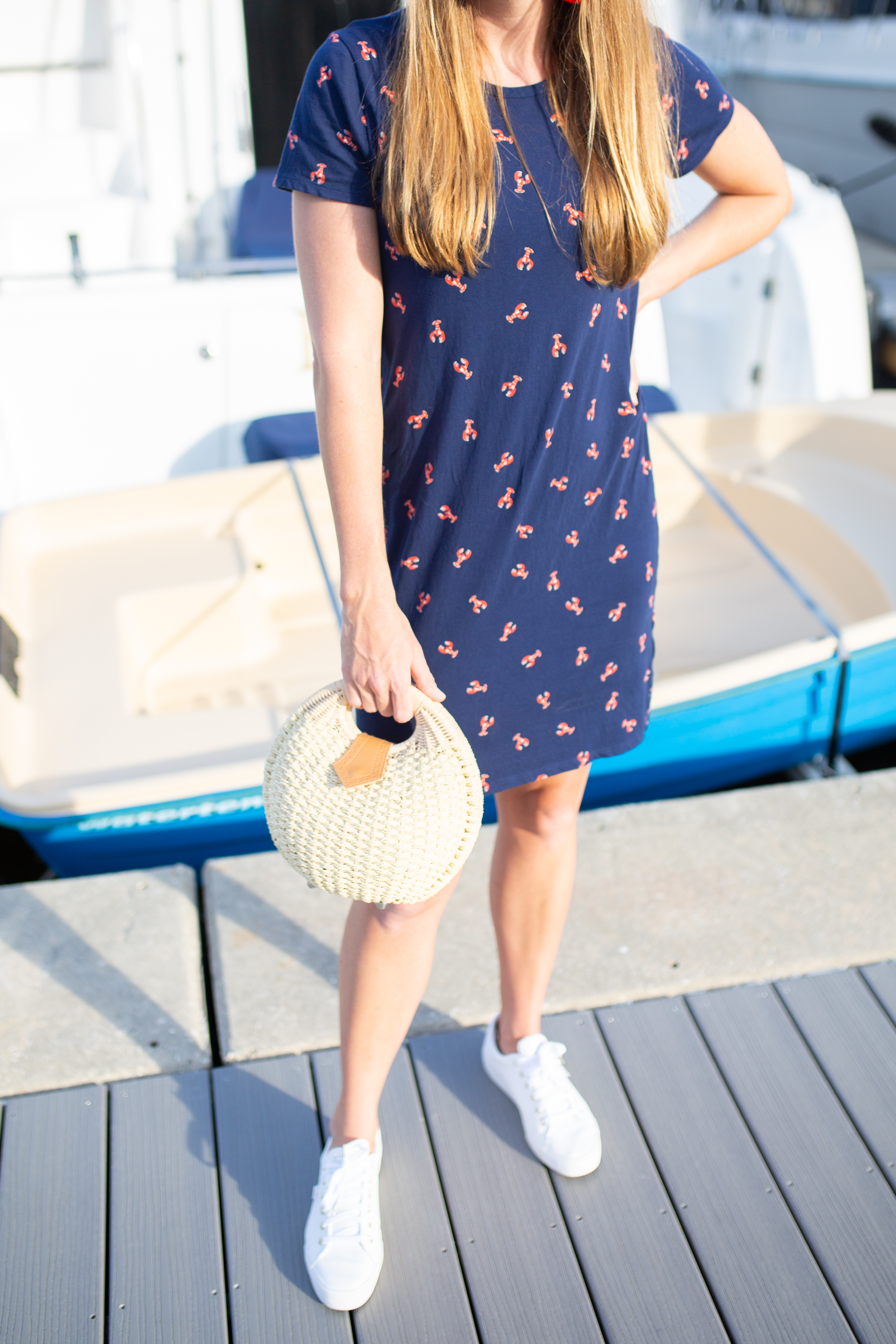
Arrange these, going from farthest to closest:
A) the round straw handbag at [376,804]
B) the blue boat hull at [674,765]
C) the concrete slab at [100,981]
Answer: the blue boat hull at [674,765] < the concrete slab at [100,981] < the round straw handbag at [376,804]

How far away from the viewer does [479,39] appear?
91 centimetres

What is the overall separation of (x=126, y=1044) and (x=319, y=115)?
1.21 metres

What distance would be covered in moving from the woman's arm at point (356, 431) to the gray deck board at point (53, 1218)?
0.76 metres

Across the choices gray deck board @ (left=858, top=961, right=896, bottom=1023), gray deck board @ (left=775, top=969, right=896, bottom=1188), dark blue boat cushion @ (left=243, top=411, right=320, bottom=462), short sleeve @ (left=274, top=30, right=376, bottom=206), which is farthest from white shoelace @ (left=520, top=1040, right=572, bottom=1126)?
dark blue boat cushion @ (left=243, top=411, right=320, bottom=462)

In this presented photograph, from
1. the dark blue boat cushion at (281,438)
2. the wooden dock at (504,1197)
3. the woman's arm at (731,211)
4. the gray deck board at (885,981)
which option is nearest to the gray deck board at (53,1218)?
the wooden dock at (504,1197)

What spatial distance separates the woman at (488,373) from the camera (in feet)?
2.91

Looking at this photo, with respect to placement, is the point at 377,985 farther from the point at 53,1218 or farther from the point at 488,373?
the point at 488,373

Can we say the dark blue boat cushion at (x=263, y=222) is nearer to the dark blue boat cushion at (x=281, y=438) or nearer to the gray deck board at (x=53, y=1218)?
the dark blue boat cushion at (x=281, y=438)

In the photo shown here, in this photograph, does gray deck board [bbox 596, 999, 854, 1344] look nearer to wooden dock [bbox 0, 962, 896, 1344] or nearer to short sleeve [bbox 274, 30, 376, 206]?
wooden dock [bbox 0, 962, 896, 1344]

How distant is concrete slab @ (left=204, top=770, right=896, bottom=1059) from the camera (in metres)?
1.56

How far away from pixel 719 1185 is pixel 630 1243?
0.14 m

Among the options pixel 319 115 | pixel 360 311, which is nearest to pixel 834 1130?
pixel 360 311

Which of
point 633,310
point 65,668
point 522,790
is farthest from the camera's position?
point 65,668

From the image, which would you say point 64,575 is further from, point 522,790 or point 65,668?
point 522,790
